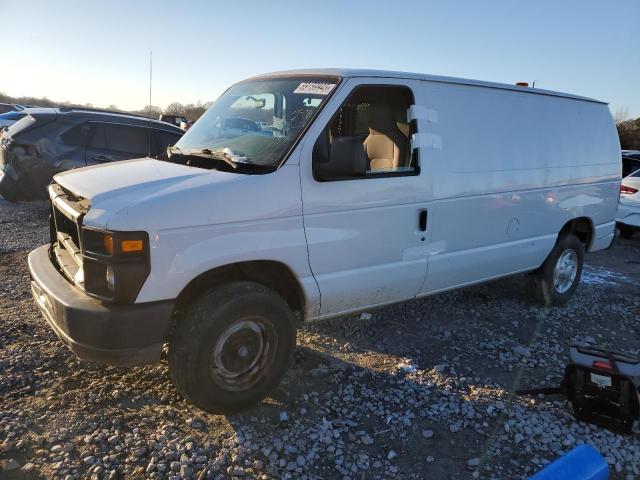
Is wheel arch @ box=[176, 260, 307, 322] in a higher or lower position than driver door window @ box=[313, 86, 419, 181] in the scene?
lower

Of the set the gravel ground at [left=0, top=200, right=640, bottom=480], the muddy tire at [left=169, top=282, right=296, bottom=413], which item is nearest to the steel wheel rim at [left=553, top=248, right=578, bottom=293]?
the gravel ground at [left=0, top=200, right=640, bottom=480]

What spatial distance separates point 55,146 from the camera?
803 cm

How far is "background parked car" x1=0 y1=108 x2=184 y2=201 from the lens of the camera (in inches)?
313

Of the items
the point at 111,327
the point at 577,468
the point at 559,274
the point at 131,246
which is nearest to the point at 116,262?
the point at 131,246

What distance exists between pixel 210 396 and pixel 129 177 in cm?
146

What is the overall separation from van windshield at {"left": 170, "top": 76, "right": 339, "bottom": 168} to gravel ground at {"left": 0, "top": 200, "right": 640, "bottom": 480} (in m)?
1.67

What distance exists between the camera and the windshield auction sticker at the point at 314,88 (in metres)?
3.37

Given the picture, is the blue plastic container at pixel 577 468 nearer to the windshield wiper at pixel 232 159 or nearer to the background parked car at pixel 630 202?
the windshield wiper at pixel 232 159

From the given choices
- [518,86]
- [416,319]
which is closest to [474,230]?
[416,319]

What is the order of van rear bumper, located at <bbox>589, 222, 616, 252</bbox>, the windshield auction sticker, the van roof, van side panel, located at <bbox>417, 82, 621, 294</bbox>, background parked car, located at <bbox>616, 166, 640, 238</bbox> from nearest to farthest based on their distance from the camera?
1. the windshield auction sticker
2. the van roof
3. van side panel, located at <bbox>417, 82, 621, 294</bbox>
4. van rear bumper, located at <bbox>589, 222, 616, 252</bbox>
5. background parked car, located at <bbox>616, 166, 640, 238</bbox>

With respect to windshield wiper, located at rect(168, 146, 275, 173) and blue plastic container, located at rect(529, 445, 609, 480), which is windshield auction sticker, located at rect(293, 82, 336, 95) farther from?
blue plastic container, located at rect(529, 445, 609, 480)

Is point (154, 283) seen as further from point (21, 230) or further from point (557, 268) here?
point (21, 230)

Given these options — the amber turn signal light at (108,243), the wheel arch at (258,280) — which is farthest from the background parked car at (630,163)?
the amber turn signal light at (108,243)

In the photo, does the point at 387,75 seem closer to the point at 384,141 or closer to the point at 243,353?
the point at 384,141
